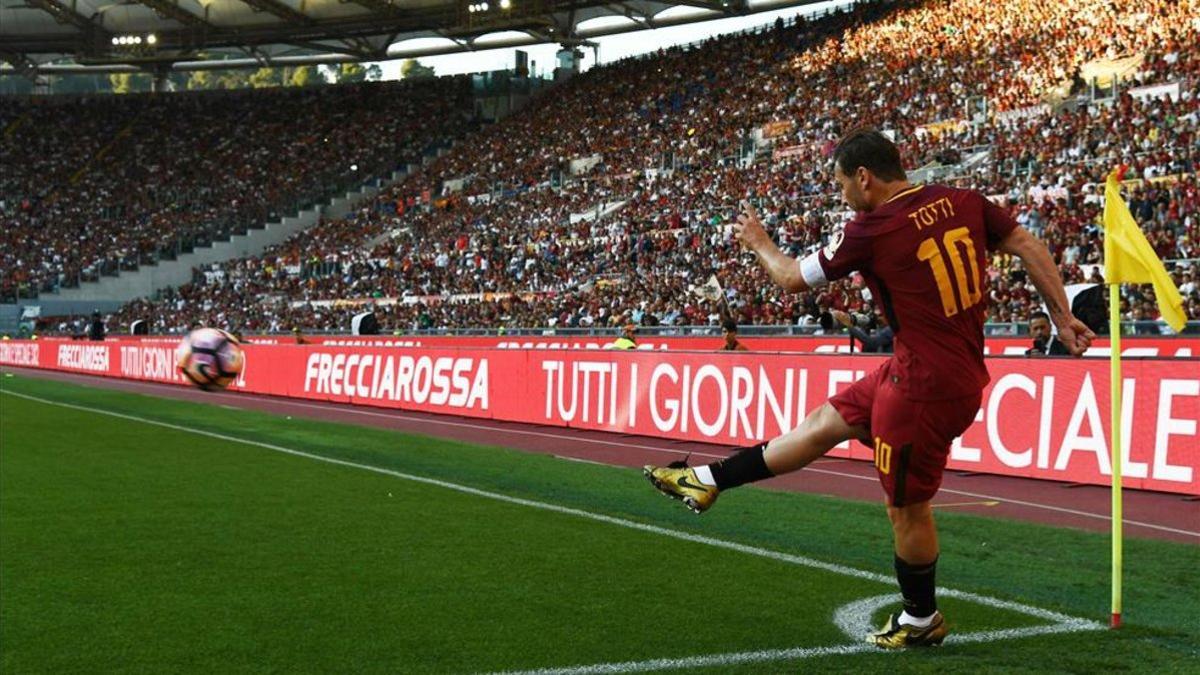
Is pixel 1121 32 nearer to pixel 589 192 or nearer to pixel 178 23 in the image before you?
pixel 589 192

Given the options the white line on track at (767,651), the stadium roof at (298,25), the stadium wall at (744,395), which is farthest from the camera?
the stadium roof at (298,25)

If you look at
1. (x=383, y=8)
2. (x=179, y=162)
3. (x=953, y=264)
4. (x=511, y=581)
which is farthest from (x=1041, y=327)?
(x=179, y=162)

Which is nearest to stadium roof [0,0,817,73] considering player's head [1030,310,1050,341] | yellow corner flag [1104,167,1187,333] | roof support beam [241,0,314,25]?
roof support beam [241,0,314,25]

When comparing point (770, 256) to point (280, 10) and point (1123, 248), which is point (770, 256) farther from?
point (280, 10)

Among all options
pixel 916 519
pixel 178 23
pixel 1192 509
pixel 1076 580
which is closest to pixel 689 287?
pixel 1192 509

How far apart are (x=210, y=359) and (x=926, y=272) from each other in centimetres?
A: 678

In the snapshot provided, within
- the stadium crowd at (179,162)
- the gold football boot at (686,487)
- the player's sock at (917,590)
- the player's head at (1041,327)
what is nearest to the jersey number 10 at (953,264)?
the player's sock at (917,590)

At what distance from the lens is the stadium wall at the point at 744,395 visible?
38.4ft

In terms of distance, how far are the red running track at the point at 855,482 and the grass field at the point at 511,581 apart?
2.29 ft

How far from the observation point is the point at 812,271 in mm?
5305

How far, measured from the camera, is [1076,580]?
7.68 metres

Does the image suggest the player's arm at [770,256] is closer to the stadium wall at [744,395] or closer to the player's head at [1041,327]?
the stadium wall at [744,395]

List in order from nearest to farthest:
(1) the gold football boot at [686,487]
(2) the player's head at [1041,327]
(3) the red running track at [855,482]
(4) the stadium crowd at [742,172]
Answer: (1) the gold football boot at [686,487], (3) the red running track at [855,482], (2) the player's head at [1041,327], (4) the stadium crowd at [742,172]

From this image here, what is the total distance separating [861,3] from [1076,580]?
4121 cm
